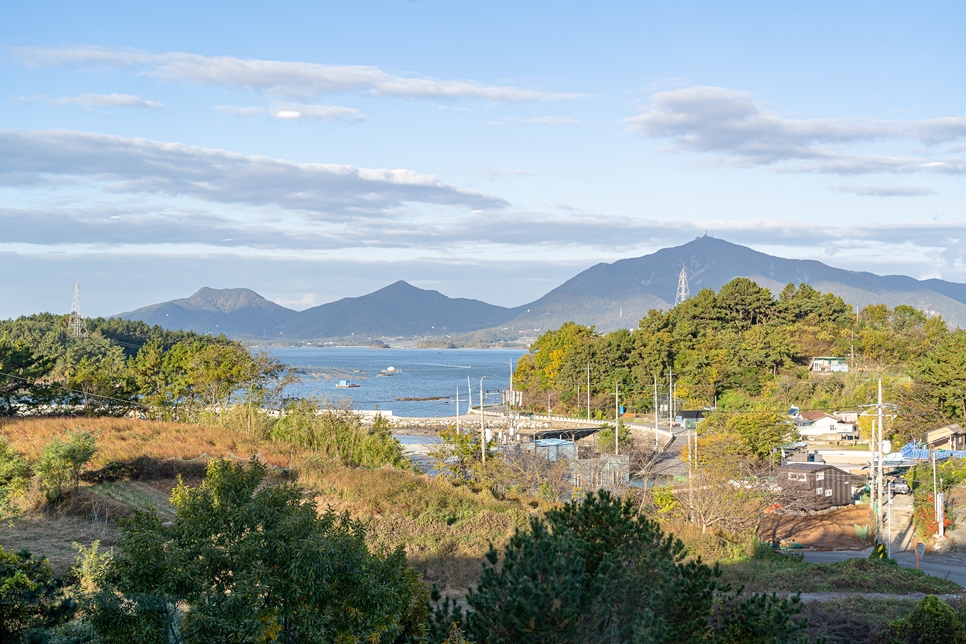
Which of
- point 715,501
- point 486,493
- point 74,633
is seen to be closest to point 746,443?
point 715,501

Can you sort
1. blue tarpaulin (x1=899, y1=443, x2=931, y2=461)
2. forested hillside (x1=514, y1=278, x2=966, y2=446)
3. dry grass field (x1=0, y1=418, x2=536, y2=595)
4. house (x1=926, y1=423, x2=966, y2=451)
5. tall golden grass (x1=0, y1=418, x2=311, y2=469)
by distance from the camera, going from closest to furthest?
dry grass field (x1=0, y1=418, x2=536, y2=595), tall golden grass (x1=0, y1=418, x2=311, y2=469), blue tarpaulin (x1=899, y1=443, x2=931, y2=461), house (x1=926, y1=423, x2=966, y2=451), forested hillside (x1=514, y1=278, x2=966, y2=446)

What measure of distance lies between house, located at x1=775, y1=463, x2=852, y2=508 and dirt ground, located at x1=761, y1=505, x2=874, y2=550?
1.51ft

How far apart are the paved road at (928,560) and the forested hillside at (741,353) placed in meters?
24.3

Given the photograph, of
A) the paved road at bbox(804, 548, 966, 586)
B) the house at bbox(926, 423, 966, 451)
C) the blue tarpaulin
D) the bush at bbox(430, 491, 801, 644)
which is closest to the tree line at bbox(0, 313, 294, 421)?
the paved road at bbox(804, 548, 966, 586)

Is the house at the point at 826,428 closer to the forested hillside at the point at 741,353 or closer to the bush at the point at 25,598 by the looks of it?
the forested hillside at the point at 741,353

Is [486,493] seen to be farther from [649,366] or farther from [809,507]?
[649,366]

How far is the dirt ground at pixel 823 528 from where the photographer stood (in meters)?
22.5

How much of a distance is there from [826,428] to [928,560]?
25.3 metres

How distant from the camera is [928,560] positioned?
20.2m

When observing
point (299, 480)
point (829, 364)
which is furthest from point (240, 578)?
point (829, 364)

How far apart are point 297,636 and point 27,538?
24.6 feet

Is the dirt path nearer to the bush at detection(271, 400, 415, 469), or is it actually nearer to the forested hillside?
the bush at detection(271, 400, 415, 469)

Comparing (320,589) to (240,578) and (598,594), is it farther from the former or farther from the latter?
(598,594)

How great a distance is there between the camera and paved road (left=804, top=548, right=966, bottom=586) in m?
18.2
